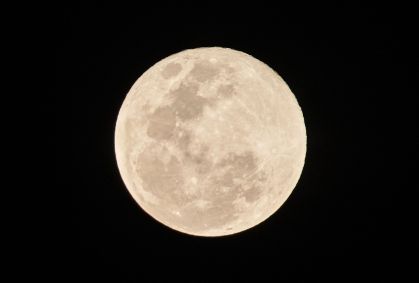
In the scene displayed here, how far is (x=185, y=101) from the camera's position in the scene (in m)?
5.89

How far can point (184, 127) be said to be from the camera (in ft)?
19.0

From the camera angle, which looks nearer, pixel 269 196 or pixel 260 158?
pixel 260 158

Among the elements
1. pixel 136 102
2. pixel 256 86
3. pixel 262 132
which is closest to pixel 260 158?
pixel 262 132

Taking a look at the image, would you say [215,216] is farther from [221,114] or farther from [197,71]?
[197,71]

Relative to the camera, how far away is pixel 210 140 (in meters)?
5.78

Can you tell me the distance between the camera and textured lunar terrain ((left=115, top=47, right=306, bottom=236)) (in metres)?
5.82

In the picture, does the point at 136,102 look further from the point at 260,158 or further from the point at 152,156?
the point at 260,158

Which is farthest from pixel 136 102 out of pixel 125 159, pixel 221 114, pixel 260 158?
pixel 260 158

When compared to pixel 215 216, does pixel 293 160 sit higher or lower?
higher

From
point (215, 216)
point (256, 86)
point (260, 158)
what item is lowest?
point (215, 216)

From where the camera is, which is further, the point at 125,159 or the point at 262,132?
the point at 125,159

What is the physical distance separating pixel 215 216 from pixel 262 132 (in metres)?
1.08

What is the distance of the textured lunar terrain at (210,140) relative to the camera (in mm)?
5824

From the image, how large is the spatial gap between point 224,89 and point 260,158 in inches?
31.9
